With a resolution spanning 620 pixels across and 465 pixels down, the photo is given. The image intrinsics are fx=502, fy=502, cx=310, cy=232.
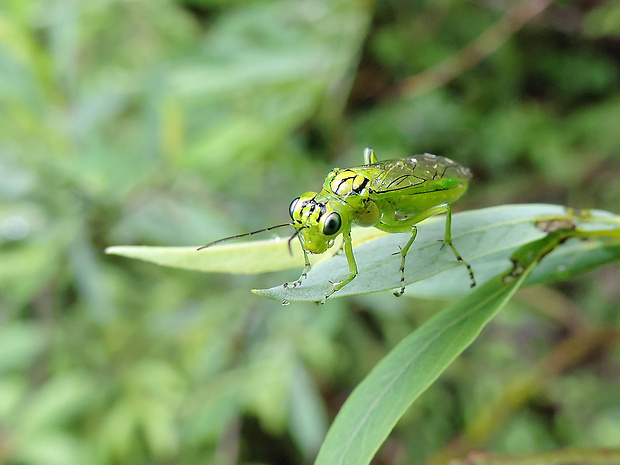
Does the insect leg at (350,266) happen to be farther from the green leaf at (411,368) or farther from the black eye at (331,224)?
the green leaf at (411,368)

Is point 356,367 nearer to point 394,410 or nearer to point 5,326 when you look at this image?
point 5,326

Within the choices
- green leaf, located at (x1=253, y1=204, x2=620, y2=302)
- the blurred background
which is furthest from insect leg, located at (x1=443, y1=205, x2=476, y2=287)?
the blurred background

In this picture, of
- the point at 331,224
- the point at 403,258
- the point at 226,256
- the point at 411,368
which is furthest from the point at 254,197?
the point at 411,368

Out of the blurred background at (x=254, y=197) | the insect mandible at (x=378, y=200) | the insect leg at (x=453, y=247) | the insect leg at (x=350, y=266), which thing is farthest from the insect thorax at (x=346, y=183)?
the blurred background at (x=254, y=197)

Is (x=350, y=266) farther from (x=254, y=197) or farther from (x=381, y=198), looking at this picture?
(x=254, y=197)

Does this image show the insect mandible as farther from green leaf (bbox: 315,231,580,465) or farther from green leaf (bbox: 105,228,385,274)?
green leaf (bbox: 315,231,580,465)

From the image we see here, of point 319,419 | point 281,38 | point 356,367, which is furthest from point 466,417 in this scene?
point 281,38
